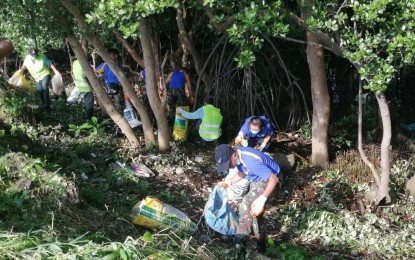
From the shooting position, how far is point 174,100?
8.93 metres

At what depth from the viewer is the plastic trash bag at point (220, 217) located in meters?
4.82

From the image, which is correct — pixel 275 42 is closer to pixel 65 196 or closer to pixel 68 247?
pixel 65 196

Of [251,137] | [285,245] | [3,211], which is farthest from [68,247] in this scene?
Result: [251,137]

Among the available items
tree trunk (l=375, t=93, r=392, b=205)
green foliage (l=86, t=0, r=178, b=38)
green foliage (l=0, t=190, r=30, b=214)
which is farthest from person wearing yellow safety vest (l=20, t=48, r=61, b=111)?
tree trunk (l=375, t=93, r=392, b=205)

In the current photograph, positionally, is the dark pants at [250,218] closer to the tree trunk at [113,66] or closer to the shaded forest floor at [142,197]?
the shaded forest floor at [142,197]

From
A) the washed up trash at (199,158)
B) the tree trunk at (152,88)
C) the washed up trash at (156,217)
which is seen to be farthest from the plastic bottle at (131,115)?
the washed up trash at (156,217)

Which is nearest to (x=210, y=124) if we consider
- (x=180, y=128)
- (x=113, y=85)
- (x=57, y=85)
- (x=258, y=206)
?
(x=180, y=128)

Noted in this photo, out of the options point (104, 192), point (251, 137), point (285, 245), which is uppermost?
point (251, 137)

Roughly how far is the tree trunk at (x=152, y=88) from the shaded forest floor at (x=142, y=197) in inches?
8.4

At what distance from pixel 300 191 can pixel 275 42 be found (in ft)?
10.9

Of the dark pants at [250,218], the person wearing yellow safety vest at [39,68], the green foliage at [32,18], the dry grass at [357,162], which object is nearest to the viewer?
the dark pants at [250,218]

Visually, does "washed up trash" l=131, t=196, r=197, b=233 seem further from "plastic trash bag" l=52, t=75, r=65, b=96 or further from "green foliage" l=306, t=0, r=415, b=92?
"plastic trash bag" l=52, t=75, r=65, b=96

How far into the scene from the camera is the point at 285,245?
4941 mm

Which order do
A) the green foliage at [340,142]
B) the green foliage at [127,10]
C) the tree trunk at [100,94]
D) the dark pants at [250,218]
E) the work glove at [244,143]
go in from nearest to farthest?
the green foliage at [127,10]
the dark pants at [250,218]
the work glove at [244,143]
the tree trunk at [100,94]
the green foliage at [340,142]
